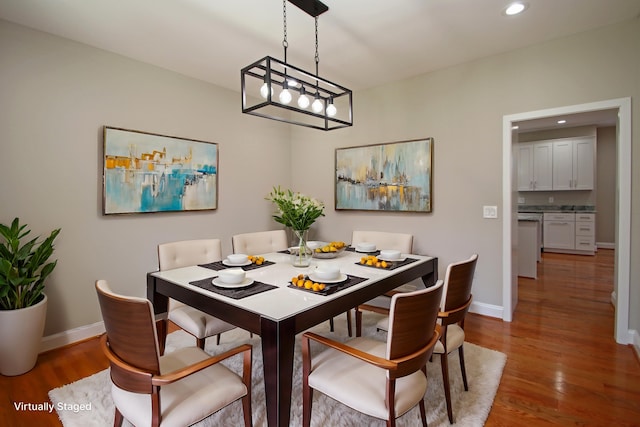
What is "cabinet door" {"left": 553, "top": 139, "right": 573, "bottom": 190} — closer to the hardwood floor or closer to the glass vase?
the hardwood floor

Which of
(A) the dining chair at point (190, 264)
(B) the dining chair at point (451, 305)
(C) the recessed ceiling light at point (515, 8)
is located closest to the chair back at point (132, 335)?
(A) the dining chair at point (190, 264)

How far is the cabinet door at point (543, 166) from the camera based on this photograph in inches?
283

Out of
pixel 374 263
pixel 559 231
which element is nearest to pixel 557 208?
pixel 559 231

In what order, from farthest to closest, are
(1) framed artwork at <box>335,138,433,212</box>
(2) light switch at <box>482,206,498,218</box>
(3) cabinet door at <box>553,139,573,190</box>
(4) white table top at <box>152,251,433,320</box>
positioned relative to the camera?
(3) cabinet door at <box>553,139,573,190</box>
(1) framed artwork at <box>335,138,433,212</box>
(2) light switch at <box>482,206,498,218</box>
(4) white table top at <box>152,251,433,320</box>

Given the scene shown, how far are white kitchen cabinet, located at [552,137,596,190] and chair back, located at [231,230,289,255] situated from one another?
6.84 m

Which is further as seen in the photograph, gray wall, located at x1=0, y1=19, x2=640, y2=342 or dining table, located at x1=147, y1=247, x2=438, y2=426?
gray wall, located at x1=0, y1=19, x2=640, y2=342

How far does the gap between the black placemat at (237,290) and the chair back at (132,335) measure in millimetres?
446

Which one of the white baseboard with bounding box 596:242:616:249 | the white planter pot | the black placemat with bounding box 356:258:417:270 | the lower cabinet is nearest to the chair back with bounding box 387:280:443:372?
the black placemat with bounding box 356:258:417:270

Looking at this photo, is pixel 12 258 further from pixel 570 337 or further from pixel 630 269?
pixel 630 269

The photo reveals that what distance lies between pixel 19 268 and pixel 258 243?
1.77m

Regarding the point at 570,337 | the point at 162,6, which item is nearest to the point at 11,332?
the point at 162,6

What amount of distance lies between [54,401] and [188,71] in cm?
308

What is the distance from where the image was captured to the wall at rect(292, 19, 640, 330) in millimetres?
2721

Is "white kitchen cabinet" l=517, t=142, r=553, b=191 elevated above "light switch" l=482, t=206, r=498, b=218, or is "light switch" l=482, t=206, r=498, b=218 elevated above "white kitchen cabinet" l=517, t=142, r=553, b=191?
"white kitchen cabinet" l=517, t=142, r=553, b=191
